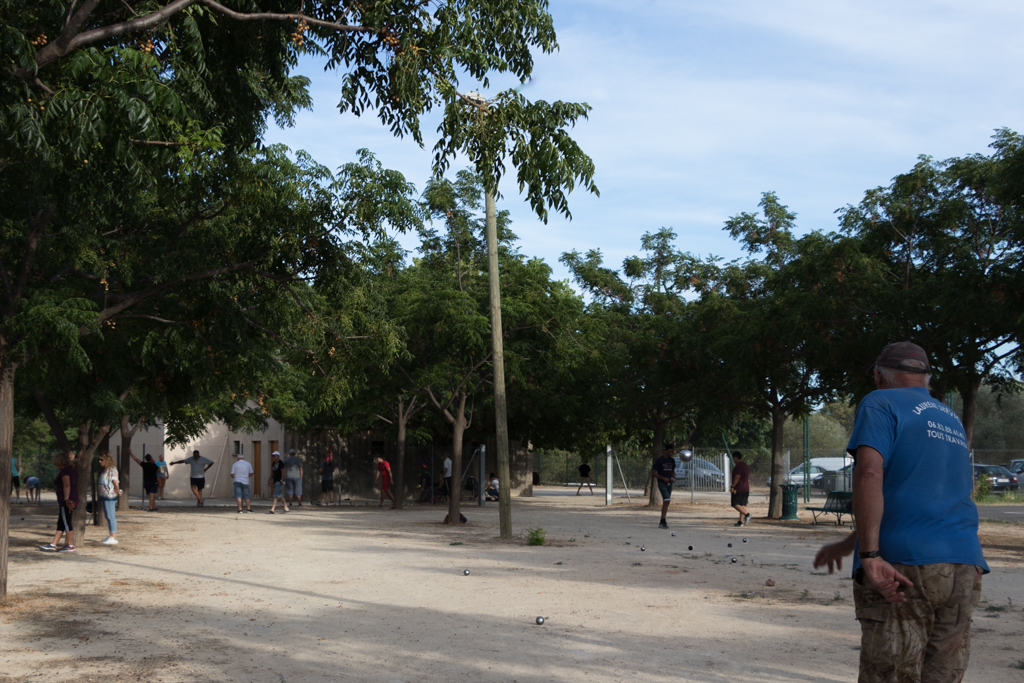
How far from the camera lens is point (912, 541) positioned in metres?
3.97

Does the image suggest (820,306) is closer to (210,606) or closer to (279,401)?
(210,606)

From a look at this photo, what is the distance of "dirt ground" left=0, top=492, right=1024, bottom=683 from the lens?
6996mm

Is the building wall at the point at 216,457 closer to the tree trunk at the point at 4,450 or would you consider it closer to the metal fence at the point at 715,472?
the metal fence at the point at 715,472

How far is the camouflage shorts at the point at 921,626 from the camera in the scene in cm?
393

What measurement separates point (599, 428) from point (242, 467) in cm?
1410

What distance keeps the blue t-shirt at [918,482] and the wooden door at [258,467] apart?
36.5 meters

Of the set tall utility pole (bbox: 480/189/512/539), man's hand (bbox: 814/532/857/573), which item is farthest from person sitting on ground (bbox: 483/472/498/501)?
man's hand (bbox: 814/532/857/573)

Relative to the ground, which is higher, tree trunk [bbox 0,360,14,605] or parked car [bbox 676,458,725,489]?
tree trunk [bbox 0,360,14,605]

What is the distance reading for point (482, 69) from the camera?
8867mm

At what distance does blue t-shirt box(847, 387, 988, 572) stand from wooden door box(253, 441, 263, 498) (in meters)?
36.5

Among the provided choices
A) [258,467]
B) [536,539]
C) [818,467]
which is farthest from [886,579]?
[818,467]

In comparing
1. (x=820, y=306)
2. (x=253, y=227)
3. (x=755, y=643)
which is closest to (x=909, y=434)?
(x=755, y=643)

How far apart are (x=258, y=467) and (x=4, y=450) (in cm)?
2952

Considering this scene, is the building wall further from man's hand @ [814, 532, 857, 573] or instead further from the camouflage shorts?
the camouflage shorts
